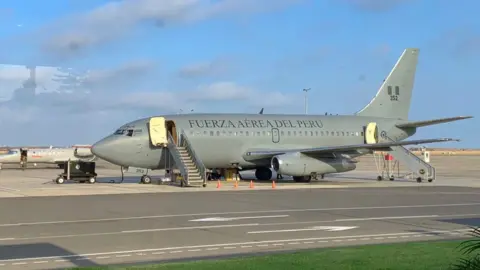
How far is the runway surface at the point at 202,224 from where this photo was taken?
37.7ft

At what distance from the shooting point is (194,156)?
1300 inches

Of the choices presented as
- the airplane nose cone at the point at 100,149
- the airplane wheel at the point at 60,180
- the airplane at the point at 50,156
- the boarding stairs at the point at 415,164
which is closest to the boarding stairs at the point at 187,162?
the airplane nose cone at the point at 100,149

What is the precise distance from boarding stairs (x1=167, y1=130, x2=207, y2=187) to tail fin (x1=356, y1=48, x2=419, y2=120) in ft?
47.8

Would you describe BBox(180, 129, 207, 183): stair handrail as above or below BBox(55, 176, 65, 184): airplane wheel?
above

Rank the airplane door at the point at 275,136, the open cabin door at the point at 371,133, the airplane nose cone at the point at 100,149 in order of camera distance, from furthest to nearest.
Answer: the open cabin door at the point at 371,133 < the airplane door at the point at 275,136 < the airplane nose cone at the point at 100,149

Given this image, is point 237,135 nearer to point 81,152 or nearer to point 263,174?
point 263,174

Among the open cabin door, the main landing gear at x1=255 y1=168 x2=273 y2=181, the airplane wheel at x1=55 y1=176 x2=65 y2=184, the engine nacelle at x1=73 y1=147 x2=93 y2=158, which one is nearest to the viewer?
the airplane wheel at x1=55 y1=176 x2=65 y2=184

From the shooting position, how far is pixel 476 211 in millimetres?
19438

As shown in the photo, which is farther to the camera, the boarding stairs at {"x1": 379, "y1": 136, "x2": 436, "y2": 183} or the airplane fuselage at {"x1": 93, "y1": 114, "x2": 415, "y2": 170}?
the boarding stairs at {"x1": 379, "y1": 136, "x2": 436, "y2": 183}

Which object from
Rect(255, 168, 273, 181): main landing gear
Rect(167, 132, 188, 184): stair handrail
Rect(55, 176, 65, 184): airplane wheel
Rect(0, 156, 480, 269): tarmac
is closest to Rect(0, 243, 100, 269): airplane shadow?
Rect(0, 156, 480, 269): tarmac

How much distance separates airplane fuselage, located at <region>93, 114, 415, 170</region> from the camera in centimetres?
3394

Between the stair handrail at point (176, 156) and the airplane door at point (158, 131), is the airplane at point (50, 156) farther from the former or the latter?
the stair handrail at point (176, 156)

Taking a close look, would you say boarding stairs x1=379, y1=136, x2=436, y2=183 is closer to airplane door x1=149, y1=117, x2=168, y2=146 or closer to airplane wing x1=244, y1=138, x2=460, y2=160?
airplane wing x1=244, y1=138, x2=460, y2=160

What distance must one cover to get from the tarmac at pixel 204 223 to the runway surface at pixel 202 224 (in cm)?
2
